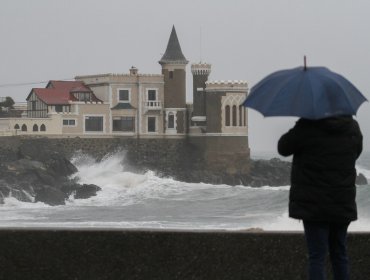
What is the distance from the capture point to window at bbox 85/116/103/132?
54906mm

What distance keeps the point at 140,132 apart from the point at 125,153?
138 centimetres

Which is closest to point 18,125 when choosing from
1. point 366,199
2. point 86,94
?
point 86,94

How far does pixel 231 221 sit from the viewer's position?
38.6 meters

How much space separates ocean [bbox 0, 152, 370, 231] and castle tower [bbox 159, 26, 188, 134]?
290cm

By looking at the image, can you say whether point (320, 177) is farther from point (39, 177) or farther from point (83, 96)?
point (83, 96)

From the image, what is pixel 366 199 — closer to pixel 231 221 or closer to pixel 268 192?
pixel 268 192

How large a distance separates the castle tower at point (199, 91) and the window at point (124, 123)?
3098 millimetres

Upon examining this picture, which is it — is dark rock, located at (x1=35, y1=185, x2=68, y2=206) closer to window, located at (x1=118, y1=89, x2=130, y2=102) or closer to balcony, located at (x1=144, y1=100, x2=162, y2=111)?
balcony, located at (x1=144, y1=100, x2=162, y2=111)

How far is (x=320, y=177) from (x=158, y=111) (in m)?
49.8

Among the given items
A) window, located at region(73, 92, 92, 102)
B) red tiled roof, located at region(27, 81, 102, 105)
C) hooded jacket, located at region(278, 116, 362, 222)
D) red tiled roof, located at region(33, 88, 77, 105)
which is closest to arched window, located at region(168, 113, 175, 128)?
red tiled roof, located at region(27, 81, 102, 105)

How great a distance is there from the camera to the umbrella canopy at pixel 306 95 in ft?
18.7

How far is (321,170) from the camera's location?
577 centimetres

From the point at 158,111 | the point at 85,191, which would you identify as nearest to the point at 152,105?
the point at 158,111

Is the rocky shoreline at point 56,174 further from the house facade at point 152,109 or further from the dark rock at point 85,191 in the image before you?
the house facade at point 152,109
